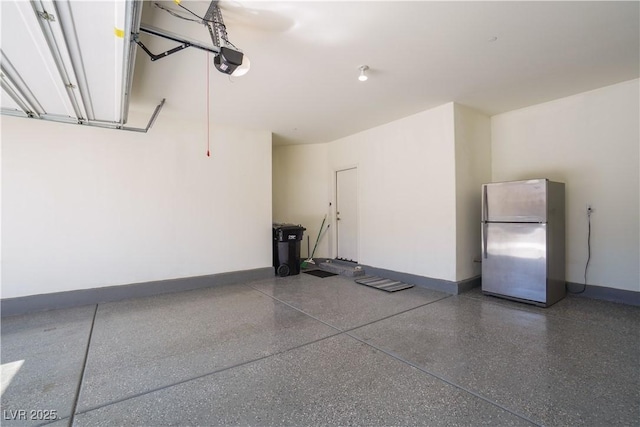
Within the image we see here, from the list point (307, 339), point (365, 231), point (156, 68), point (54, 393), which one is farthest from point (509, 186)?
point (54, 393)

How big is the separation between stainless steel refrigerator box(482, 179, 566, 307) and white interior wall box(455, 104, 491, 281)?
0.30 metres

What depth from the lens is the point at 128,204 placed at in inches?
164

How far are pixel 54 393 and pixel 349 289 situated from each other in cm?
348

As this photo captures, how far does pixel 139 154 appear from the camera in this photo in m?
4.24

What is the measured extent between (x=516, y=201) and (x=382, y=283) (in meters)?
2.33

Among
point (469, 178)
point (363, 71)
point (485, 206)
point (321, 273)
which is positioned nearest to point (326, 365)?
point (363, 71)

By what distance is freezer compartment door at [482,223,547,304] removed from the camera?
11.6 ft

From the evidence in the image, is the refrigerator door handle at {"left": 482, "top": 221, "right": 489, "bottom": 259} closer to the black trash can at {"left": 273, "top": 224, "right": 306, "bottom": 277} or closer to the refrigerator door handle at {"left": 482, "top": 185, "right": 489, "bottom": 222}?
the refrigerator door handle at {"left": 482, "top": 185, "right": 489, "bottom": 222}

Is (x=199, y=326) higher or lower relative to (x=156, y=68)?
lower

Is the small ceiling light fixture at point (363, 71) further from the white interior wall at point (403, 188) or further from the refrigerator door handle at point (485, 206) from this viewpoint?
the refrigerator door handle at point (485, 206)

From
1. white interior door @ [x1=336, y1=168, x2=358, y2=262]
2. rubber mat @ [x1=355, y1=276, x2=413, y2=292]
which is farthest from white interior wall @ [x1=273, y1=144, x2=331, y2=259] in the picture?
rubber mat @ [x1=355, y1=276, x2=413, y2=292]

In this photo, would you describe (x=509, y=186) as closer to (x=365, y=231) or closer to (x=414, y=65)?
(x=414, y=65)

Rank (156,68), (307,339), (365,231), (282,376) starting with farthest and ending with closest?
(365,231), (156,68), (307,339), (282,376)

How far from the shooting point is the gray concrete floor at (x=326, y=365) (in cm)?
171
